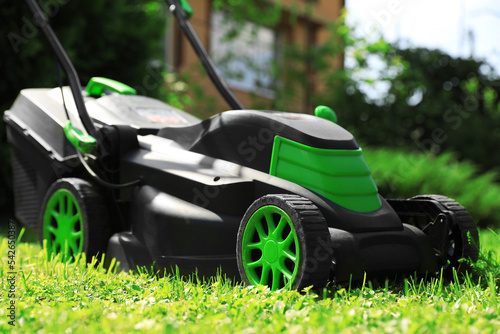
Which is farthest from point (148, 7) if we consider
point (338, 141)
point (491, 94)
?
point (491, 94)

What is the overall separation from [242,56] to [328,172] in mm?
7862

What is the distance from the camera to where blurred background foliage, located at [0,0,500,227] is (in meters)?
6.08

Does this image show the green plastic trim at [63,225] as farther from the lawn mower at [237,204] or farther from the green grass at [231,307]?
the green grass at [231,307]

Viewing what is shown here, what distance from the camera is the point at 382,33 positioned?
9.48 meters

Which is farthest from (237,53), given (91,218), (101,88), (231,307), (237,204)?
(231,307)

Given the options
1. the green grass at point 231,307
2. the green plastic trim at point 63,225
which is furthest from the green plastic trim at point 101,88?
the green grass at point 231,307

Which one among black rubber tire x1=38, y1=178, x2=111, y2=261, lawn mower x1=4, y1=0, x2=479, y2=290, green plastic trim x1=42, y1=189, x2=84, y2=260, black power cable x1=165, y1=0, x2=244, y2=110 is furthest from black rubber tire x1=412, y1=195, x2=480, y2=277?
green plastic trim x1=42, y1=189, x2=84, y2=260

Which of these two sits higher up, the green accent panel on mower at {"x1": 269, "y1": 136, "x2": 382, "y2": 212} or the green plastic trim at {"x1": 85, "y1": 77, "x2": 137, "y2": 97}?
the green plastic trim at {"x1": 85, "y1": 77, "x2": 137, "y2": 97}

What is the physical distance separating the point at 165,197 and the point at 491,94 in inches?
441

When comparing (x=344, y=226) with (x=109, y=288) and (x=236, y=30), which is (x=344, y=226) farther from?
(x=236, y=30)

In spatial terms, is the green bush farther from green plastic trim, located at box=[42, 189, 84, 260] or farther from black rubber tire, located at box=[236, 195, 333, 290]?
black rubber tire, located at box=[236, 195, 333, 290]

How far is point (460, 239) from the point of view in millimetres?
2732

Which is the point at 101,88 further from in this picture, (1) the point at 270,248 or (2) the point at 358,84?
(2) the point at 358,84

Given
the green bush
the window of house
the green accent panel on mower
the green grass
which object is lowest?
the green bush
